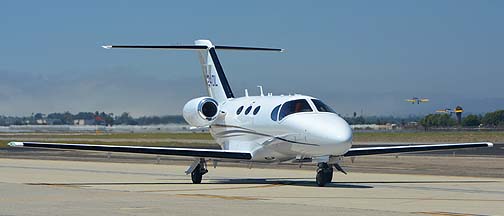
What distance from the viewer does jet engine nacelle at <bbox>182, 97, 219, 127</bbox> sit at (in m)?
29.7

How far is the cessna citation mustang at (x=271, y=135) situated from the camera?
24469mm

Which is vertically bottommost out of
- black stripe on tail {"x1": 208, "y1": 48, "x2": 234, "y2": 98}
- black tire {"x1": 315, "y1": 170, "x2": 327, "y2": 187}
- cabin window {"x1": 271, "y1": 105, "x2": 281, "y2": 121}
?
black tire {"x1": 315, "y1": 170, "x2": 327, "y2": 187}

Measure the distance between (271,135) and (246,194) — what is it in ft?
13.7

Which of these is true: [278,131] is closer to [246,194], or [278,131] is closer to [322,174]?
[322,174]

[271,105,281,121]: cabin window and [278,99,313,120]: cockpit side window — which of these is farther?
[271,105,281,121]: cabin window

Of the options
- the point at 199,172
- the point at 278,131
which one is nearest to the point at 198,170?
the point at 199,172

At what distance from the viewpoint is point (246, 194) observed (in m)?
22.4

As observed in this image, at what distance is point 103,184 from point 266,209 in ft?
31.8

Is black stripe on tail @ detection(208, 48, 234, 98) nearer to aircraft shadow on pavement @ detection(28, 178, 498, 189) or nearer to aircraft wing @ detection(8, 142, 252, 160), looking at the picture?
aircraft shadow on pavement @ detection(28, 178, 498, 189)

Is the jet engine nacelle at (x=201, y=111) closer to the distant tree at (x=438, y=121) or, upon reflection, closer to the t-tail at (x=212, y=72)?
the t-tail at (x=212, y=72)

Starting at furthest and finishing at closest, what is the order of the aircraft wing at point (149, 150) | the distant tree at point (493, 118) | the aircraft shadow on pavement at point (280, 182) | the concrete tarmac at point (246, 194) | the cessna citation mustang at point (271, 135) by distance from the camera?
the distant tree at point (493, 118) → the aircraft shadow on pavement at point (280, 182) → the aircraft wing at point (149, 150) → the cessna citation mustang at point (271, 135) → the concrete tarmac at point (246, 194)

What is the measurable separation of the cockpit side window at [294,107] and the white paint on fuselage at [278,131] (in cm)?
13

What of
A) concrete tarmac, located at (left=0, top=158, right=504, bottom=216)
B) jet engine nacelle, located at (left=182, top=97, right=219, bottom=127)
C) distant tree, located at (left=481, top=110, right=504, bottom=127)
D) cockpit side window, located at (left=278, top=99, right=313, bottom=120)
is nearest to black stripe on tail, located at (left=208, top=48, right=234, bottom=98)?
jet engine nacelle, located at (left=182, top=97, right=219, bottom=127)

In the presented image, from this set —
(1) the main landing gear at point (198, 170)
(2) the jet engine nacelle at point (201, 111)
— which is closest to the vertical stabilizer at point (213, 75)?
(2) the jet engine nacelle at point (201, 111)
